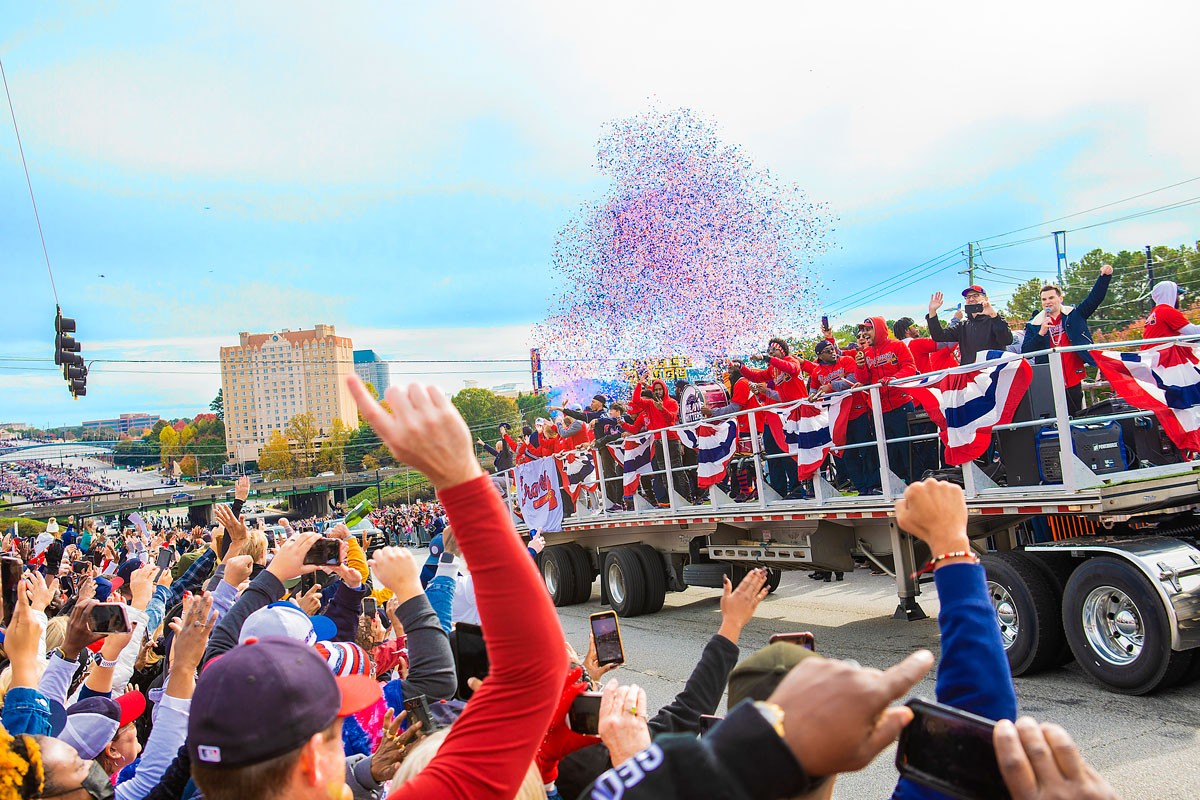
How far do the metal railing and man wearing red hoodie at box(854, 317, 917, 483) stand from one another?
0.08 m

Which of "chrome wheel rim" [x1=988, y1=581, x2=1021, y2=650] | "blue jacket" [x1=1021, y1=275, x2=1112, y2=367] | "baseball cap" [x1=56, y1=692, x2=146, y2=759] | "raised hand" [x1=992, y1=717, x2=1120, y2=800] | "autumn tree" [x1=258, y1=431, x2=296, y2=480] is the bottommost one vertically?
"autumn tree" [x1=258, y1=431, x2=296, y2=480]

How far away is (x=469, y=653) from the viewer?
3.21m

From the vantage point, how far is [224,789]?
1.71m

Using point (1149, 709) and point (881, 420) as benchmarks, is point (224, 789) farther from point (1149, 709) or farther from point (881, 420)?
point (881, 420)

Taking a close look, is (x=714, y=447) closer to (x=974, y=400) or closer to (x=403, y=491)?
(x=974, y=400)

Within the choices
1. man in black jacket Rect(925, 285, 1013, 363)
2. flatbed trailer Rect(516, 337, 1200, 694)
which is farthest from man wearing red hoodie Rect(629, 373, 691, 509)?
man in black jacket Rect(925, 285, 1013, 363)

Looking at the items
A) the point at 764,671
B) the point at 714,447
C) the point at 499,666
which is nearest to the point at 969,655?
the point at 764,671

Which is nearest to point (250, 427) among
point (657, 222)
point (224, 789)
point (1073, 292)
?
→ point (1073, 292)

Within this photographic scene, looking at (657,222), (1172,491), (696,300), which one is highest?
(657,222)

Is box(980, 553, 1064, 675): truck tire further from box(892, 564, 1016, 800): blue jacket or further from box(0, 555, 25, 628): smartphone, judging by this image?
box(0, 555, 25, 628): smartphone

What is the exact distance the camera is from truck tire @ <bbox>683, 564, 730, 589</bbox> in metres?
11.4

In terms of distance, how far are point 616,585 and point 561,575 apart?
166 cm

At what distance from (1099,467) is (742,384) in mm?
4067

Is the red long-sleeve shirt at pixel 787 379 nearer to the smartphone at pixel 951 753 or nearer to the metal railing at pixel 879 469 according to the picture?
the metal railing at pixel 879 469
